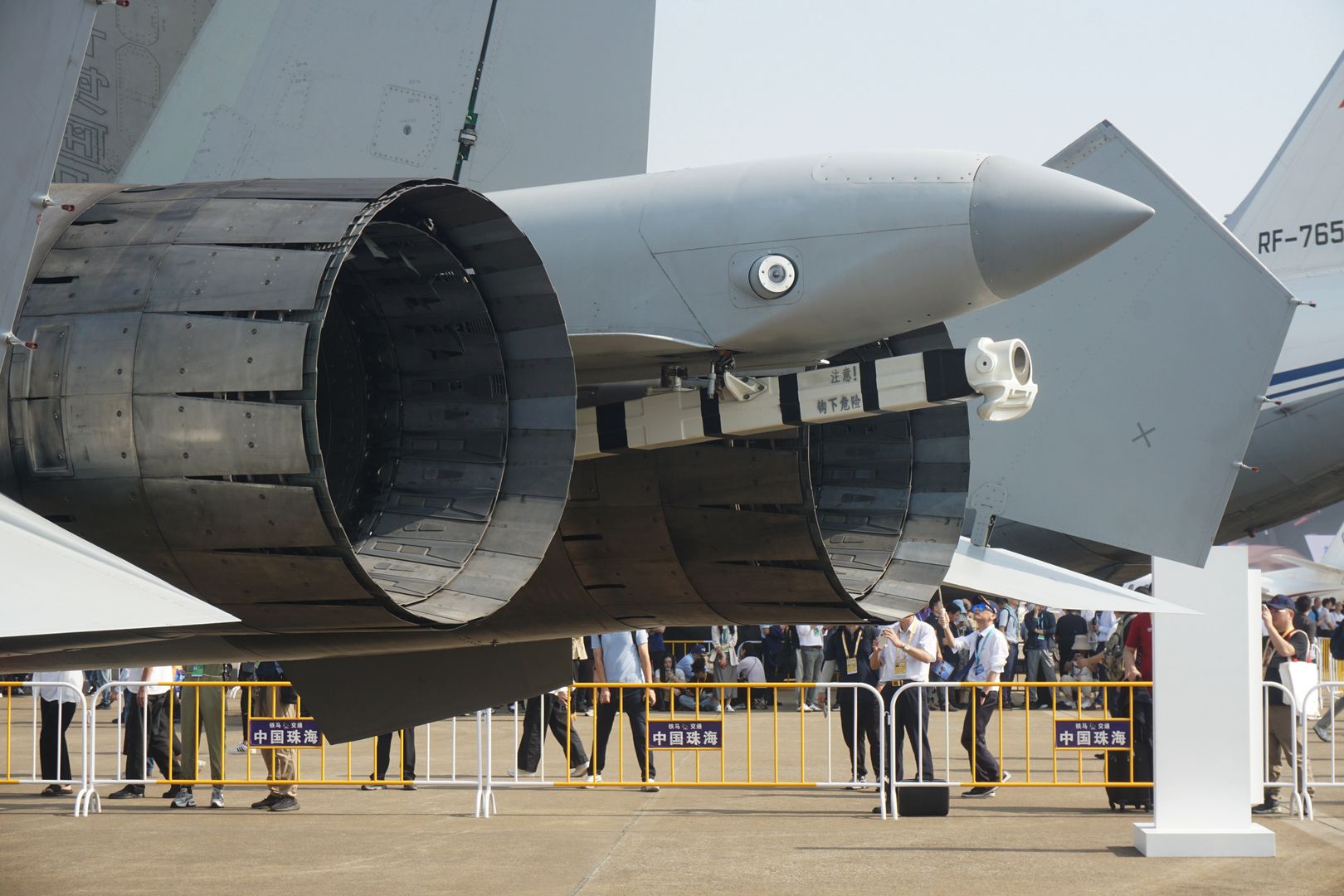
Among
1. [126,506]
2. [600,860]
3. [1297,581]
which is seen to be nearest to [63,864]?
[600,860]

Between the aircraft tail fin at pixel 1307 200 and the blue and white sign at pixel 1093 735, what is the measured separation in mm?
4933

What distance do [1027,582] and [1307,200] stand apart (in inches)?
369

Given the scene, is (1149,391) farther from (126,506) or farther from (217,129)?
(126,506)

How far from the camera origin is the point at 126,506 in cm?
394

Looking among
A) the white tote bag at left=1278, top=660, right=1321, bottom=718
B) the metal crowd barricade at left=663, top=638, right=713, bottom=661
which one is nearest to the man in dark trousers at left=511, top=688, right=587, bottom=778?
the white tote bag at left=1278, top=660, right=1321, bottom=718

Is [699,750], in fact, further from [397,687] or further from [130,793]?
[397,687]

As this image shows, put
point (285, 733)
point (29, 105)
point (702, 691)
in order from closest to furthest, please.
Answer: point (29, 105) → point (285, 733) → point (702, 691)

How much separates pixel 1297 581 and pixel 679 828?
23815 mm

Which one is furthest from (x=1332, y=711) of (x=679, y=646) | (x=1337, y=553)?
(x=1337, y=553)

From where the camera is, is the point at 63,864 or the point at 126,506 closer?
the point at 126,506

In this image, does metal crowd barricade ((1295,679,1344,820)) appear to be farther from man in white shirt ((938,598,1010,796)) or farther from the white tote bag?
man in white shirt ((938,598,1010,796))

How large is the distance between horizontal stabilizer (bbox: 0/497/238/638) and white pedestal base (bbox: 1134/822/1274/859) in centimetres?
747

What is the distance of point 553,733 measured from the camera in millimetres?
13062

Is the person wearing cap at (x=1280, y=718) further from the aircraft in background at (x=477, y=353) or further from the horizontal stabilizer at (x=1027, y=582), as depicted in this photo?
the aircraft in background at (x=477, y=353)
